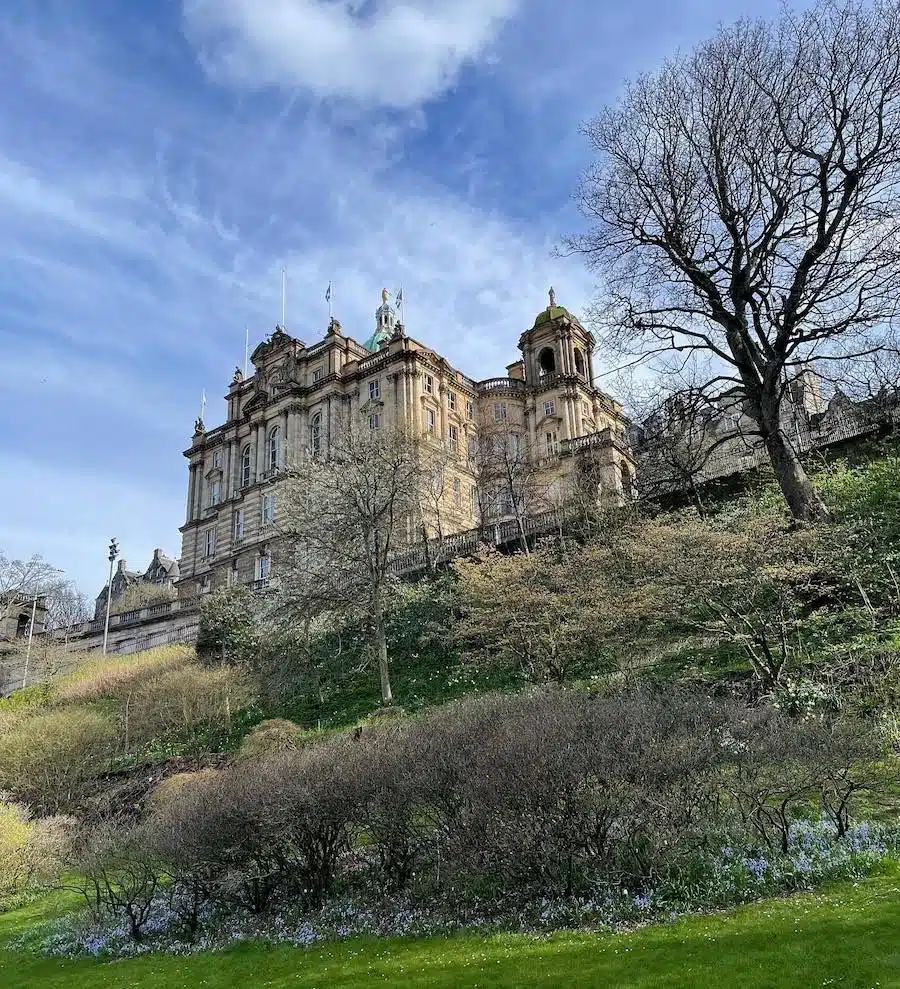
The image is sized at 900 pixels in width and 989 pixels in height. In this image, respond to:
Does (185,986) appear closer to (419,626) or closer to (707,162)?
(419,626)

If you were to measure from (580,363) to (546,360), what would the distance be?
2283mm

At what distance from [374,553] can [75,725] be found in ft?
34.4

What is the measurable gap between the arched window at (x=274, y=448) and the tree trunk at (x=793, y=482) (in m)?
35.5

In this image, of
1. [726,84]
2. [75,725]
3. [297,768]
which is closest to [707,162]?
[726,84]

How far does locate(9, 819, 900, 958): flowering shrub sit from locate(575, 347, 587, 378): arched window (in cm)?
4373

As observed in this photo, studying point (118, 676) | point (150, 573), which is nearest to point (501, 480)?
point (118, 676)

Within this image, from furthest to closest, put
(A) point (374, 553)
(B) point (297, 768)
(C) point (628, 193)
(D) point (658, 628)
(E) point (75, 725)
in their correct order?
(A) point (374, 553)
(E) point (75, 725)
(C) point (628, 193)
(D) point (658, 628)
(B) point (297, 768)

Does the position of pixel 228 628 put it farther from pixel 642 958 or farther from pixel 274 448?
pixel 642 958

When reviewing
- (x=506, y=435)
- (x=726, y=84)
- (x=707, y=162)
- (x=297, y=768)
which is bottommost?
(x=297, y=768)

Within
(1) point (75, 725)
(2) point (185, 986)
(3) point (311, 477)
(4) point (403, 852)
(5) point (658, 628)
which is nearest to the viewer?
(2) point (185, 986)

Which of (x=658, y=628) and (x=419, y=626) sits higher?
(x=419, y=626)

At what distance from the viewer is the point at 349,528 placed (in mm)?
26891

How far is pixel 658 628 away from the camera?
18.0 m

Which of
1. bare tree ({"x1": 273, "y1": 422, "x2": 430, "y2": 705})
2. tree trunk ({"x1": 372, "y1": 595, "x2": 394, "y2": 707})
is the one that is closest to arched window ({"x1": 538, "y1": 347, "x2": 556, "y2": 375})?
bare tree ({"x1": 273, "y1": 422, "x2": 430, "y2": 705})
